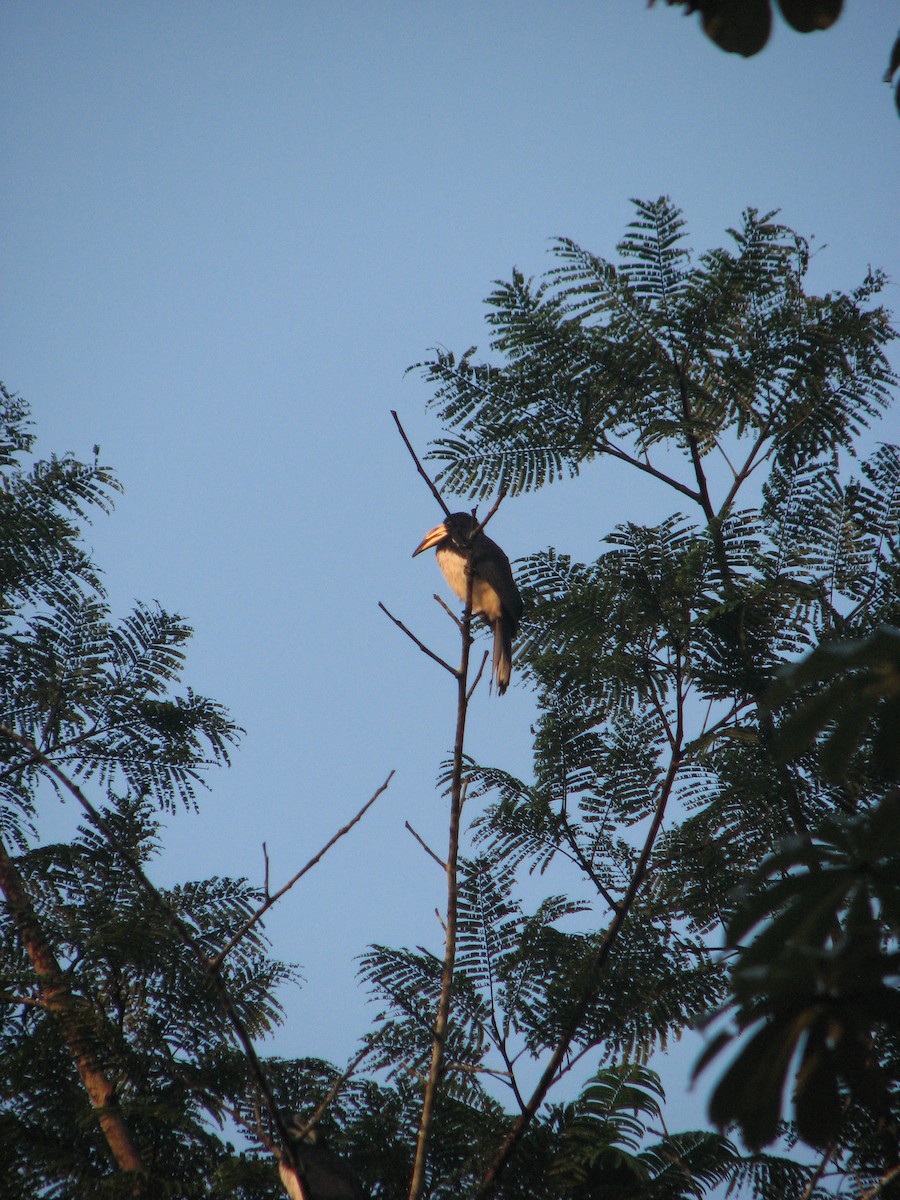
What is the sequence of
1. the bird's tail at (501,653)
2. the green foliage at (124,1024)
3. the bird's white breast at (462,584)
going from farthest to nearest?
the bird's white breast at (462,584) → the bird's tail at (501,653) → the green foliage at (124,1024)

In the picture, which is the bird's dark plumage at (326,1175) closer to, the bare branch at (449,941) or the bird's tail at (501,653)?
the bare branch at (449,941)

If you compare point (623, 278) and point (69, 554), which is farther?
point (69, 554)

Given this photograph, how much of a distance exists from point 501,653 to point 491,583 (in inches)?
19.9

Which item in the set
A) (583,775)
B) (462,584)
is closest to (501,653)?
(462,584)

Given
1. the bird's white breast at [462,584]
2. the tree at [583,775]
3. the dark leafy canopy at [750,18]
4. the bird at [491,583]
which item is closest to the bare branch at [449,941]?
the tree at [583,775]

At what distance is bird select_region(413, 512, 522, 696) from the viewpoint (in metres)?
6.32

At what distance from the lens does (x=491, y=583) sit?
651cm

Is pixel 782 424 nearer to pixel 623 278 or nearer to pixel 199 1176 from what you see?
pixel 623 278

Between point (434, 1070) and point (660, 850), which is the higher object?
point (660, 850)

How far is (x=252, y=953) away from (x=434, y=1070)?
63.8 inches

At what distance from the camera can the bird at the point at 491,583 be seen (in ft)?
20.7

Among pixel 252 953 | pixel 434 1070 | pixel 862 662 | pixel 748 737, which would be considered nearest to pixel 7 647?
pixel 252 953

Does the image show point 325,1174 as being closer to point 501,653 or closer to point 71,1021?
point 71,1021

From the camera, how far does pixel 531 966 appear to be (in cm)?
304
